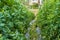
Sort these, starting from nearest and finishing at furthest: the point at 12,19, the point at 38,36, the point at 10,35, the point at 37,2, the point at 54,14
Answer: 1. the point at 10,35
2. the point at 12,19
3. the point at 54,14
4. the point at 38,36
5. the point at 37,2

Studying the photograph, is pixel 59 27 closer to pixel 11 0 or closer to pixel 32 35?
pixel 11 0

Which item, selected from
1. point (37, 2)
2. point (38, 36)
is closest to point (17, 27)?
point (38, 36)

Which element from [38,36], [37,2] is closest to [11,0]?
[38,36]

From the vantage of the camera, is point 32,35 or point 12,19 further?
point 32,35

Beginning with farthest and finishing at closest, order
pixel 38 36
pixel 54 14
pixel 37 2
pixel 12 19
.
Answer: pixel 37 2
pixel 38 36
pixel 54 14
pixel 12 19

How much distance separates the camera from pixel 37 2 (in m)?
27.1

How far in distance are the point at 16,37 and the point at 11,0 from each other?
5.53 feet

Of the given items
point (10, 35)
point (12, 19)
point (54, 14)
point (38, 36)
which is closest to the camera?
point (10, 35)

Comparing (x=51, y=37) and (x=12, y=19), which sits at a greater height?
(x=12, y=19)

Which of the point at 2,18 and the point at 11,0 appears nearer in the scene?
the point at 2,18


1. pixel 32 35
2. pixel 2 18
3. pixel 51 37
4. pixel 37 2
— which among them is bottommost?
pixel 37 2

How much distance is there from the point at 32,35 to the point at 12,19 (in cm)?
261

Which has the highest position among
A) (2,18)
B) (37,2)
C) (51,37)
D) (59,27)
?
(2,18)

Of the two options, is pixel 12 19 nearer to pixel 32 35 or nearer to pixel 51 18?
pixel 51 18
